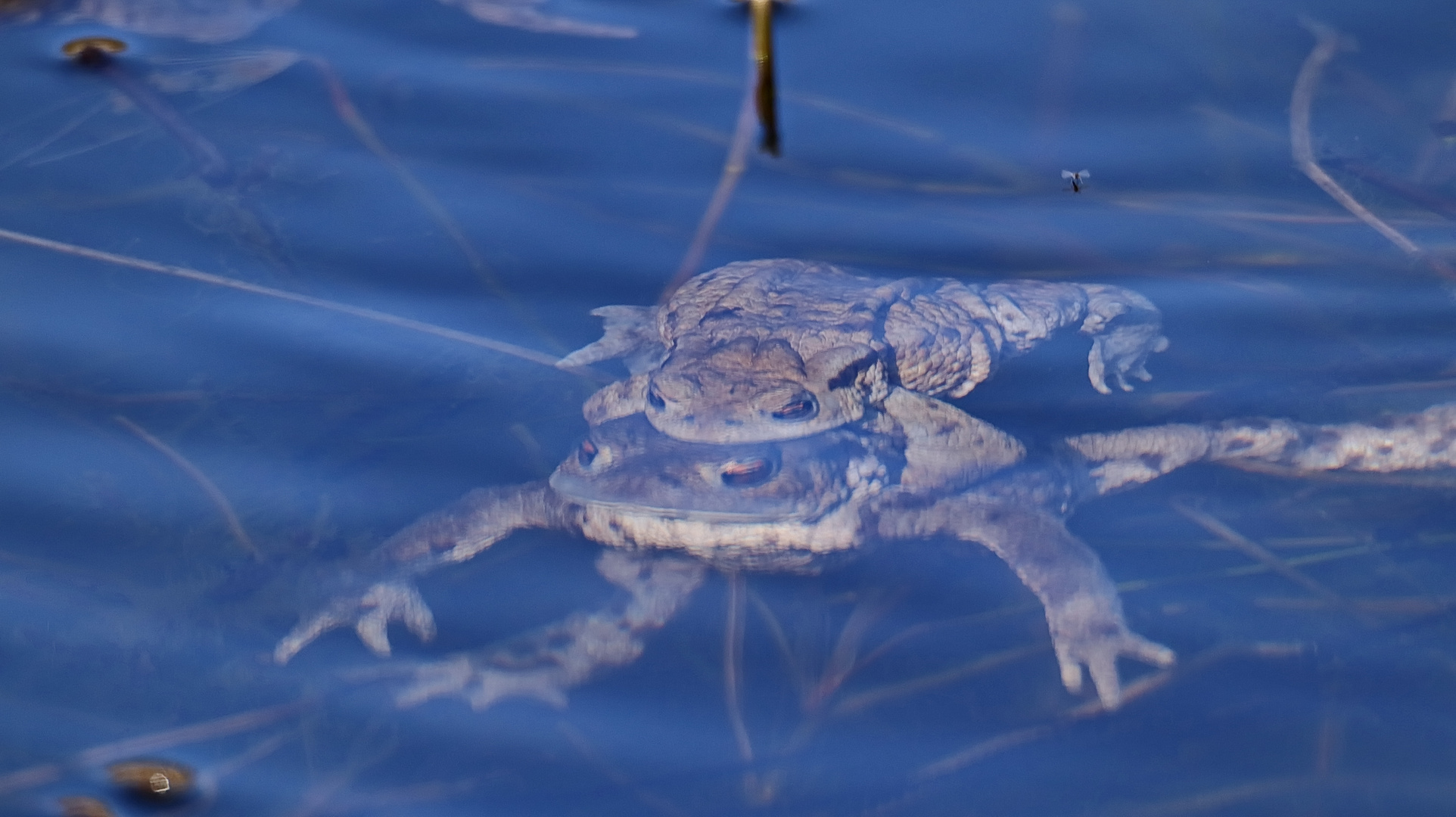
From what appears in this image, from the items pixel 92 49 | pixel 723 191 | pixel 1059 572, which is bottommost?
pixel 1059 572

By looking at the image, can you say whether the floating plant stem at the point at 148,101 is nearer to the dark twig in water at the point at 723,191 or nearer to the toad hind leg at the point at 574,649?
the dark twig in water at the point at 723,191

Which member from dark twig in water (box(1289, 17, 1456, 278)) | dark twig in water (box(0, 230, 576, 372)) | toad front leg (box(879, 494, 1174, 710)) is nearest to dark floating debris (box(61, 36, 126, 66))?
dark twig in water (box(0, 230, 576, 372))

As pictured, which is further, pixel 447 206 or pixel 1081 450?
pixel 447 206

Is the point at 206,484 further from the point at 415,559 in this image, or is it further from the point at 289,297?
the point at 289,297

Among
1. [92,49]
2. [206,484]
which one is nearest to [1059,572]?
[206,484]

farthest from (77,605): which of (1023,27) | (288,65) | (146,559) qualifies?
(1023,27)

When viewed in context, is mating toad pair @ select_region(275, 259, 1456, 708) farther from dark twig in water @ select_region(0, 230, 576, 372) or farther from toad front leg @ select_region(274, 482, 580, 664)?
dark twig in water @ select_region(0, 230, 576, 372)

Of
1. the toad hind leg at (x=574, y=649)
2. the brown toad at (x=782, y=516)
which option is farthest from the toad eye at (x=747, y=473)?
the toad hind leg at (x=574, y=649)

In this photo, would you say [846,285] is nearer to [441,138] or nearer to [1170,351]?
[1170,351]
